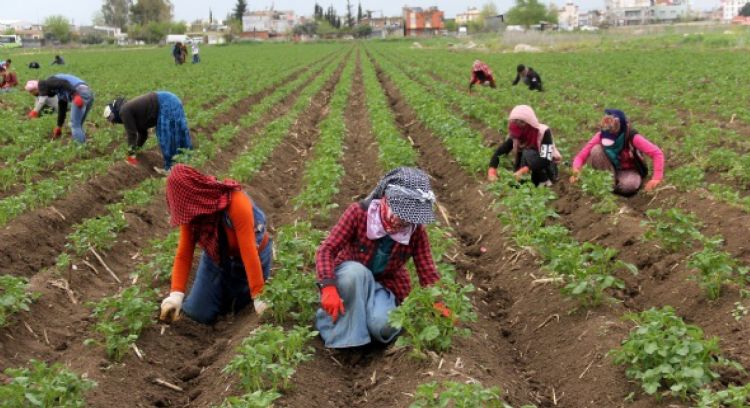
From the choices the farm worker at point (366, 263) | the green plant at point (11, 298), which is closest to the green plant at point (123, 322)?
the green plant at point (11, 298)

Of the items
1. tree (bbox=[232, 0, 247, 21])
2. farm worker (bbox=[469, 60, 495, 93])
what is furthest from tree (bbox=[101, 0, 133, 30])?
farm worker (bbox=[469, 60, 495, 93])

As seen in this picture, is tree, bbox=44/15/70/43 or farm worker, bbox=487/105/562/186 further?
tree, bbox=44/15/70/43

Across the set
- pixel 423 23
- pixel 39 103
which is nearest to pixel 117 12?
pixel 423 23

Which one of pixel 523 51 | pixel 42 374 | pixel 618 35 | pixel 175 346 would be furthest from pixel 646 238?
pixel 618 35

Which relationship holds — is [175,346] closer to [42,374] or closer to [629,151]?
[42,374]

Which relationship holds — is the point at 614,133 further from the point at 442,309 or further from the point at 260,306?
the point at 260,306

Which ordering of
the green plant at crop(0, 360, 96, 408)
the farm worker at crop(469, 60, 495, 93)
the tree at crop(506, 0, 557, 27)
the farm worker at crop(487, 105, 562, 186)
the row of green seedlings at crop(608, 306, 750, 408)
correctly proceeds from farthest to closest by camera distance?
the tree at crop(506, 0, 557, 27) → the farm worker at crop(469, 60, 495, 93) → the farm worker at crop(487, 105, 562, 186) → the row of green seedlings at crop(608, 306, 750, 408) → the green plant at crop(0, 360, 96, 408)

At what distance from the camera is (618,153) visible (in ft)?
29.7

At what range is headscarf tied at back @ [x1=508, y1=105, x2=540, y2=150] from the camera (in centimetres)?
892

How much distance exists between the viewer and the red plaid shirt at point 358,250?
512cm

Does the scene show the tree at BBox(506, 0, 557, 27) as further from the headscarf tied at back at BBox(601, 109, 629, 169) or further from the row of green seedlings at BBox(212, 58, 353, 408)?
the row of green seedlings at BBox(212, 58, 353, 408)

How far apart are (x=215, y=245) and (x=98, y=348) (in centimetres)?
108

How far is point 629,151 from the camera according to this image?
8.98 m

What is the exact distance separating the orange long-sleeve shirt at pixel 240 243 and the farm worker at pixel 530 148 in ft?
14.1
